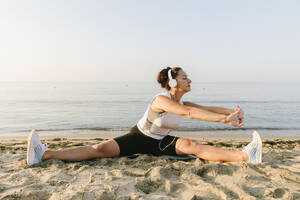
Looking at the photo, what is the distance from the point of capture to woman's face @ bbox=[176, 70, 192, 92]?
13.7ft

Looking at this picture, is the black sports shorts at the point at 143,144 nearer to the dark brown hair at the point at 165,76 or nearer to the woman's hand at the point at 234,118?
the dark brown hair at the point at 165,76

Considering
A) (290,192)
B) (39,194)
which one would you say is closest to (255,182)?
(290,192)

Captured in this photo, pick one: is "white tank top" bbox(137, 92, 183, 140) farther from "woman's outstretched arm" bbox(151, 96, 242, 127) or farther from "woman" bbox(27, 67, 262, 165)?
"woman's outstretched arm" bbox(151, 96, 242, 127)

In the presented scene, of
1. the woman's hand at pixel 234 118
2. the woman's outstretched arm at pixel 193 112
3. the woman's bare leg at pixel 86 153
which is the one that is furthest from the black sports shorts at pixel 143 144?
the woman's hand at pixel 234 118

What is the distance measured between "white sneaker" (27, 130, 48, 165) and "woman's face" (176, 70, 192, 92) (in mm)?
2758

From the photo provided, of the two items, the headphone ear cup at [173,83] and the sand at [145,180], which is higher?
the headphone ear cup at [173,83]

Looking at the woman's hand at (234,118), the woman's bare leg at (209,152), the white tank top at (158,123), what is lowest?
the woman's bare leg at (209,152)

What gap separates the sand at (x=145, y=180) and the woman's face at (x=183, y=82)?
1350 millimetres

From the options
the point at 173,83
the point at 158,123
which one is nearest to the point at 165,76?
the point at 173,83

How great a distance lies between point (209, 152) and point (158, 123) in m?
1.10

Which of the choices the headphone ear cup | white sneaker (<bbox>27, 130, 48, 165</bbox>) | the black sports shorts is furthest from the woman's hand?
white sneaker (<bbox>27, 130, 48, 165</bbox>)

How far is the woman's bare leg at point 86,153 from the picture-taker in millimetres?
4307

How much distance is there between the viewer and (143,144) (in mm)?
4414

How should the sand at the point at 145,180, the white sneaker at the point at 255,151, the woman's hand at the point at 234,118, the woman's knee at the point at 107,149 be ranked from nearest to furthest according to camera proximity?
the sand at the point at 145,180 < the woman's hand at the point at 234,118 < the white sneaker at the point at 255,151 < the woman's knee at the point at 107,149
